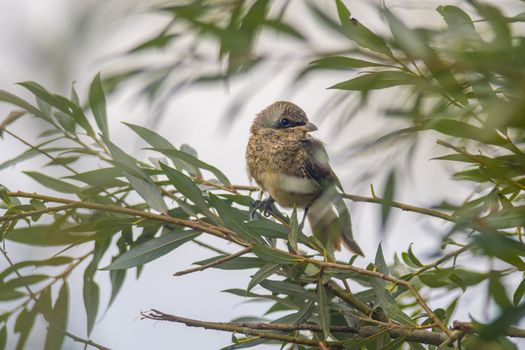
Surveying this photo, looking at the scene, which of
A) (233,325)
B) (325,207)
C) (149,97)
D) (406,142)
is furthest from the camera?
(325,207)

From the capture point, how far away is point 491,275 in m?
1.18

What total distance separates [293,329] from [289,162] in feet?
5.71

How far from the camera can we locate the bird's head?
12.4 ft

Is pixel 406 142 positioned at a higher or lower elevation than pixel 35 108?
lower

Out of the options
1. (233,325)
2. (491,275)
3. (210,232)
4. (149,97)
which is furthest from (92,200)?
(491,275)

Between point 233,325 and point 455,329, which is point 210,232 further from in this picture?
point 455,329

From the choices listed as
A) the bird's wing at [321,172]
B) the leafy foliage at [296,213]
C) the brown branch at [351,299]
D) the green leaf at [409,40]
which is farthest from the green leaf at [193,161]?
the green leaf at [409,40]

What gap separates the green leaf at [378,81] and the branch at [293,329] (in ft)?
1.85

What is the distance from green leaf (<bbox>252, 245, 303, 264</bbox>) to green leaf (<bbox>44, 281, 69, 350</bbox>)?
1.52ft

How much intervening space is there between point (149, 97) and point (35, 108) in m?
0.79

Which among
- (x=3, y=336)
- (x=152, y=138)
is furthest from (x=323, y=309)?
(x=3, y=336)

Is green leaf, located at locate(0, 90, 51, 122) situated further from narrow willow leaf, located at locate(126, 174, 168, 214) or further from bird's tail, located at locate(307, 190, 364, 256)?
bird's tail, located at locate(307, 190, 364, 256)

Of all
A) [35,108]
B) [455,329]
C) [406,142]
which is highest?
[35,108]

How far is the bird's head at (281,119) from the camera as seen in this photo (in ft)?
12.4
